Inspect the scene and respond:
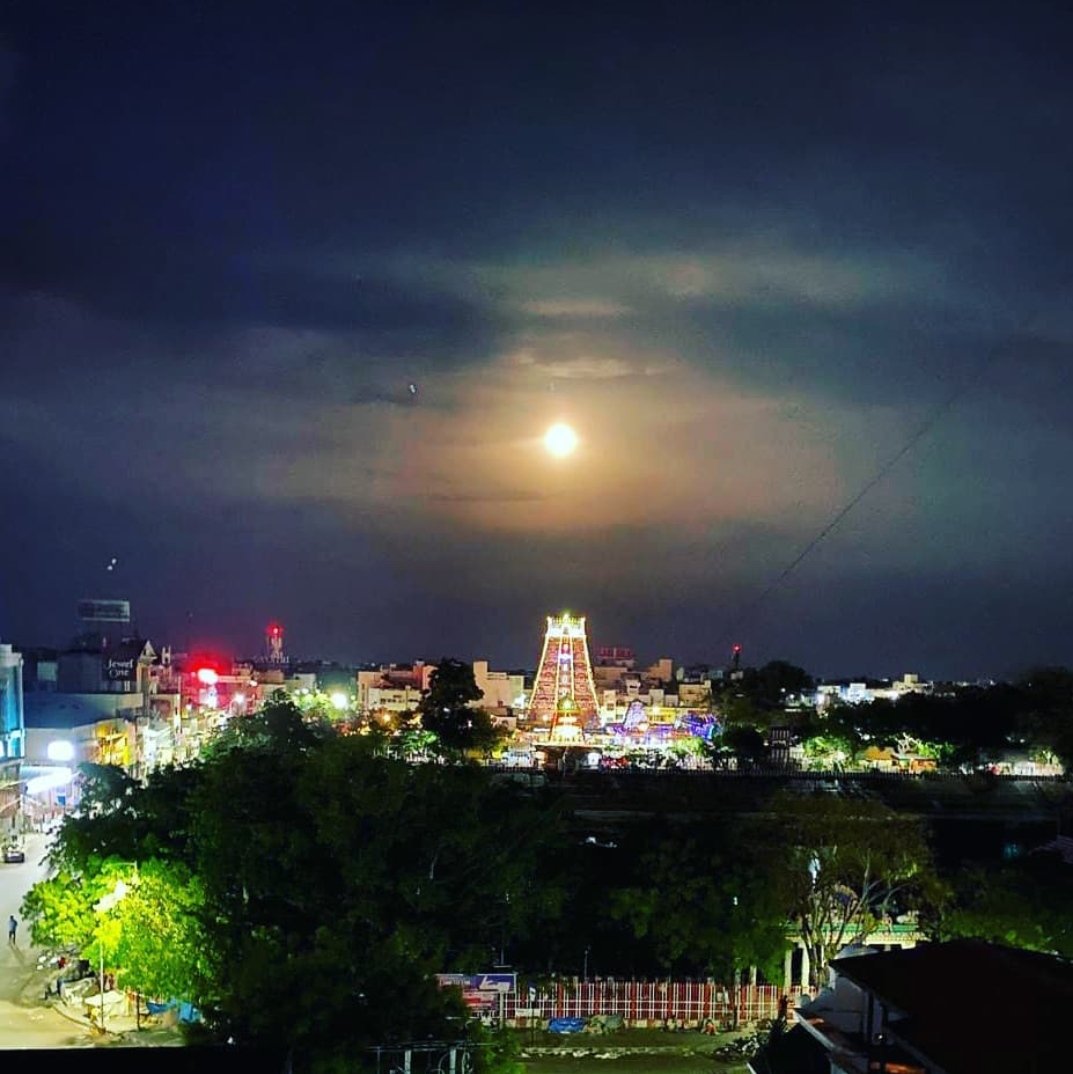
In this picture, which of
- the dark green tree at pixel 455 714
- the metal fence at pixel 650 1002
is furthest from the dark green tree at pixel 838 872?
the dark green tree at pixel 455 714

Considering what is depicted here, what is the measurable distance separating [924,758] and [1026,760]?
12.6ft

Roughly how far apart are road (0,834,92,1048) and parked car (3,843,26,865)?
4.34 metres

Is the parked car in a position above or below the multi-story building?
below

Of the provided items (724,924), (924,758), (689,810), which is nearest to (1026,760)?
(924,758)

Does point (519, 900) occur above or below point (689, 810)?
above

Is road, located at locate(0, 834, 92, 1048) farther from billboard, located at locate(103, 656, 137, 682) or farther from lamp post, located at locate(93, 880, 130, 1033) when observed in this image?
billboard, located at locate(103, 656, 137, 682)

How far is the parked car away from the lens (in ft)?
93.1

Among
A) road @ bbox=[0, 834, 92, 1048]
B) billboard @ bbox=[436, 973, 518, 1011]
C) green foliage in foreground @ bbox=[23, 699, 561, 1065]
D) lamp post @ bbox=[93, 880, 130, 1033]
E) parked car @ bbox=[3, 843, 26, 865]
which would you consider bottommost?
parked car @ bbox=[3, 843, 26, 865]

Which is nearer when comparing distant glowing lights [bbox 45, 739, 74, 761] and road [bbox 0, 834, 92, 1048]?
road [bbox 0, 834, 92, 1048]

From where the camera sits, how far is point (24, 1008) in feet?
56.2

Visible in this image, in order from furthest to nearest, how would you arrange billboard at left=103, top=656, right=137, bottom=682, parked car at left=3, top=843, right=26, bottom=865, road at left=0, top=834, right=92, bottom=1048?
billboard at left=103, top=656, right=137, bottom=682 < parked car at left=3, top=843, right=26, bottom=865 < road at left=0, top=834, right=92, bottom=1048

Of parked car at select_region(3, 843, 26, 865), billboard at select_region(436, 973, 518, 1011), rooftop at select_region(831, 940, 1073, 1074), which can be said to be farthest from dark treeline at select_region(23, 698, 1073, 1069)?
parked car at select_region(3, 843, 26, 865)

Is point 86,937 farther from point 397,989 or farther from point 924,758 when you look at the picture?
point 924,758

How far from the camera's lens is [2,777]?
115 feet
